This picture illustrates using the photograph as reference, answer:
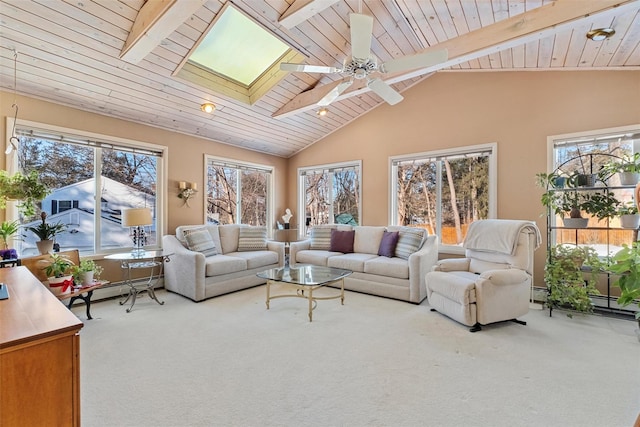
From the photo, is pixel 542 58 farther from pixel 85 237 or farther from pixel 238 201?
pixel 85 237

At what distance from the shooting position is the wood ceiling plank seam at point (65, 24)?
92.7 inches

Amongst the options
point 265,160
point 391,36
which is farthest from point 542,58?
point 265,160

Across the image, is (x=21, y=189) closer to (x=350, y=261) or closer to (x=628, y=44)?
(x=350, y=261)

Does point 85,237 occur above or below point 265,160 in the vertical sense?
below

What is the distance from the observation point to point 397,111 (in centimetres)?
503

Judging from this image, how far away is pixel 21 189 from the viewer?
2699mm

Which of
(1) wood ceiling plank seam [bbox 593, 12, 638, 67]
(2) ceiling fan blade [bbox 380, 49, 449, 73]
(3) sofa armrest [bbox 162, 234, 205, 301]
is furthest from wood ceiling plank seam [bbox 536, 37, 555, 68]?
(3) sofa armrest [bbox 162, 234, 205, 301]

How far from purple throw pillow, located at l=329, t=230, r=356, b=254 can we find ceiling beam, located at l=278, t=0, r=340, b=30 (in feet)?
10.2

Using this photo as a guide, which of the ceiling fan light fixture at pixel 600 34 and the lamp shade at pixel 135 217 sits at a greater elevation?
the ceiling fan light fixture at pixel 600 34

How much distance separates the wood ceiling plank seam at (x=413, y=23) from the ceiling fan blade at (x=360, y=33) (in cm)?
112

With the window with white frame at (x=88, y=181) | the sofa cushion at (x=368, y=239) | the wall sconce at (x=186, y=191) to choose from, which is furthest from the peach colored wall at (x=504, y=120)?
the window with white frame at (x=88, y=181)

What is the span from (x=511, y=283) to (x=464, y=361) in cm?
112

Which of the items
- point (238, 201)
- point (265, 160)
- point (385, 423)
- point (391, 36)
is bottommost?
point (385, 423)

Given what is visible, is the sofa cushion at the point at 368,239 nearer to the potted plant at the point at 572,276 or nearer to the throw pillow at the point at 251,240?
the throw pillow at the point at 251,240
